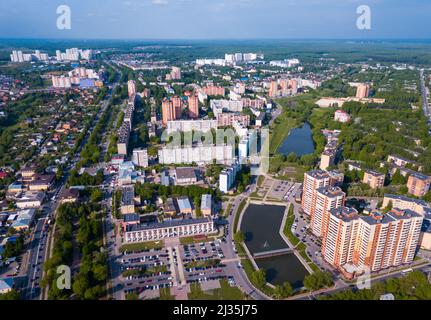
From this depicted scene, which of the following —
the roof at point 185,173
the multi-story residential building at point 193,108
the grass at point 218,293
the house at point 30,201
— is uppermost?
the multi-story residential building at point 193,108

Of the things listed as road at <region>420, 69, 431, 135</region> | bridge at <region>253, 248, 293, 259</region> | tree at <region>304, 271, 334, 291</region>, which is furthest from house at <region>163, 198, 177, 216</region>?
road at <region>420, 69, 431, 135</region>

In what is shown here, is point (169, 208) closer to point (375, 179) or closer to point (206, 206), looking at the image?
point (206, 206)

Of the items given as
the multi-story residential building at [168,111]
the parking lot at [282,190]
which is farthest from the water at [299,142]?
the multi-story residential building at [168,111]

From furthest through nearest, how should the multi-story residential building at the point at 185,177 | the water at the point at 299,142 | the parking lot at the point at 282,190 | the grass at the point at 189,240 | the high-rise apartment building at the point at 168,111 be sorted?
the high-rise apartment building at the point at 168,111 → the water at the point at 299,142 → the multi-story residential building at the point at 185,177 → the parking lot at the point at 282,190 → the grass at the point at 189,240

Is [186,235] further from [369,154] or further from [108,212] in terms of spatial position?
[369,154]

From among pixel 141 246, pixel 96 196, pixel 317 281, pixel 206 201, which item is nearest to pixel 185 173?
pixel 206 201

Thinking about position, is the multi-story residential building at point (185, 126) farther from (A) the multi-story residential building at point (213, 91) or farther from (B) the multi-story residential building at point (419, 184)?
(B) the multi-story residential building at point (419, 184)

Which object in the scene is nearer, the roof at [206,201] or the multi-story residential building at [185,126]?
the roof at [206,201]
